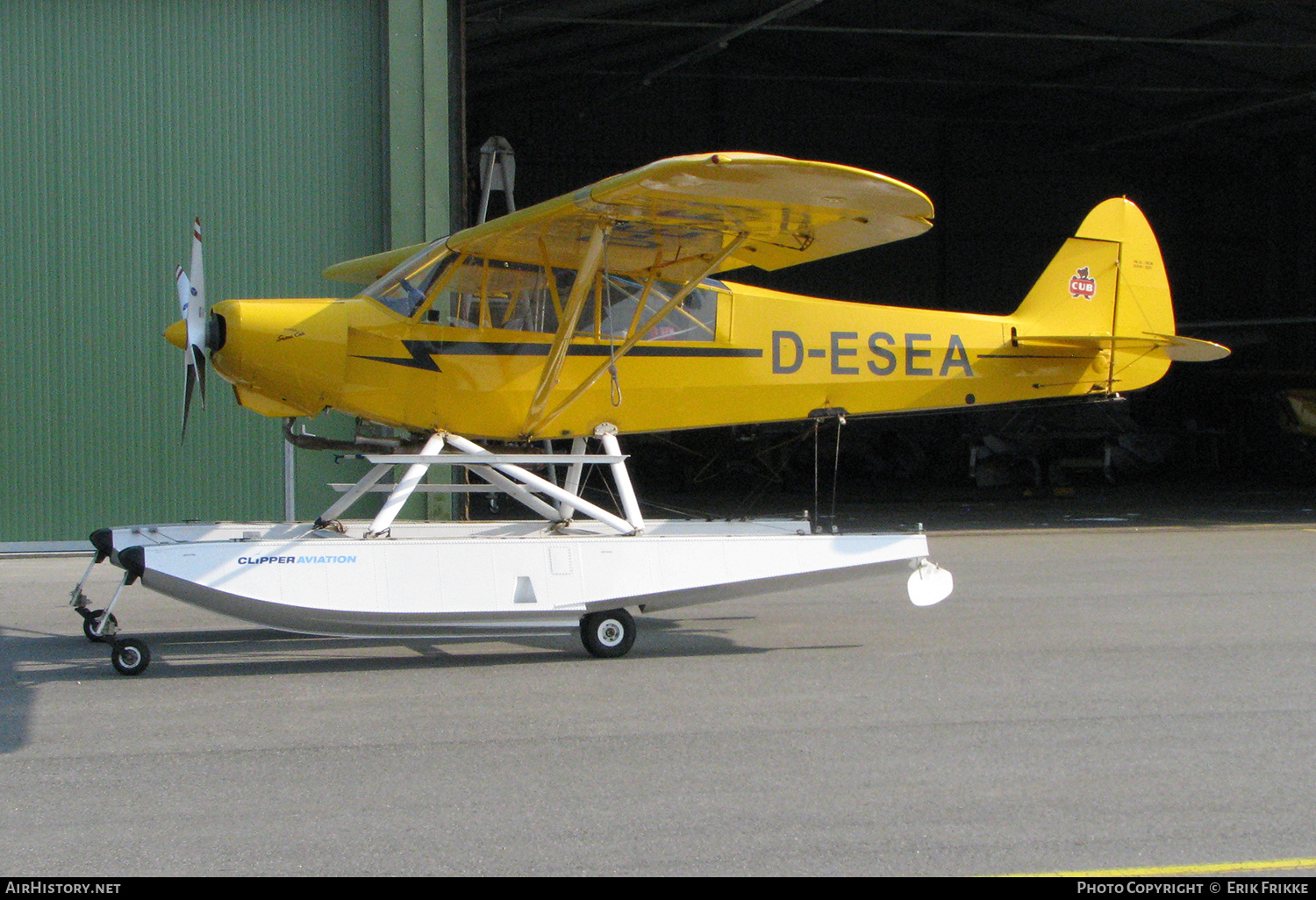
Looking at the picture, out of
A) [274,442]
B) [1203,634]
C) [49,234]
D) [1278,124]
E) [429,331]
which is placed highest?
[1278,124]

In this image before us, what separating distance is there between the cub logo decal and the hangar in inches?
257

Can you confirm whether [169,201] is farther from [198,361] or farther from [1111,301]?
[1111,301]

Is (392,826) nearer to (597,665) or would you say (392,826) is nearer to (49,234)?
(597,665)

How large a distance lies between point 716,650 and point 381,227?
24.3 feet

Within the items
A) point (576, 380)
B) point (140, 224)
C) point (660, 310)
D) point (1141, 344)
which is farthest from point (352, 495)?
point (1141, 344)

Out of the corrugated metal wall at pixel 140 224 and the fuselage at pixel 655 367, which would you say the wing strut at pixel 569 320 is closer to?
the fuselage at pixel 655 367

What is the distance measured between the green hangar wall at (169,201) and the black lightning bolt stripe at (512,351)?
16.9 ft

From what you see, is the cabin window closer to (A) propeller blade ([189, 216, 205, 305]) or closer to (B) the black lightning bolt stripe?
(B) the black lightning bolt stripe

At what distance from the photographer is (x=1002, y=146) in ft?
98.4

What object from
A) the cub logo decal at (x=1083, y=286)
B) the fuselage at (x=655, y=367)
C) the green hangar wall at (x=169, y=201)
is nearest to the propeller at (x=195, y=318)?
the fuselage at (x=655, y=367)

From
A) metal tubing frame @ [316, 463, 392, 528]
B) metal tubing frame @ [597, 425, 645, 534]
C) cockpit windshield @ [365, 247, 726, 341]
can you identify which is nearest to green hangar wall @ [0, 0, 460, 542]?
metal tubing frame @ [316, 463, 392, 528]

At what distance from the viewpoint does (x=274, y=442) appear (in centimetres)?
1221

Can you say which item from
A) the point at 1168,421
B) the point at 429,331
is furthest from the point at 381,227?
the point at 1168,421

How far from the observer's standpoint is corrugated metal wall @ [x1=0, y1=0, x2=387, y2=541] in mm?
11820
